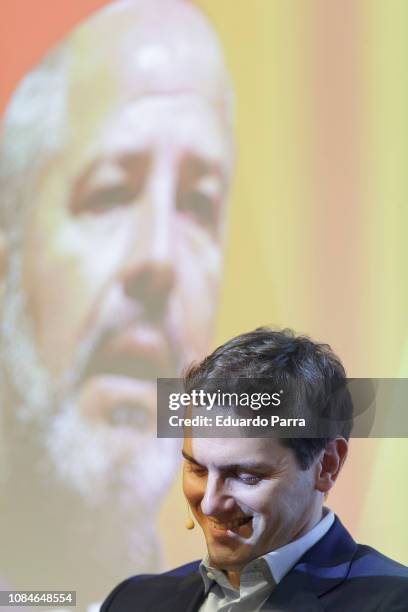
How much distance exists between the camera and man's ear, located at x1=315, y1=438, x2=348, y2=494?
1433 millimetres

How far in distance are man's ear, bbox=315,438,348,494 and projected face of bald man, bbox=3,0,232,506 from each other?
25.8 inches

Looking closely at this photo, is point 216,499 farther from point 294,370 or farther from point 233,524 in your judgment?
point 294,370

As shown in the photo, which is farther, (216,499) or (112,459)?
(112,459)

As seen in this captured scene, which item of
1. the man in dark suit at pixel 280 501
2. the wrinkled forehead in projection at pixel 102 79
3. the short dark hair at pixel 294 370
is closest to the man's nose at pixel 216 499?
the man in dark suit at pixel 280 501

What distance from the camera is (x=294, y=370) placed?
142cm

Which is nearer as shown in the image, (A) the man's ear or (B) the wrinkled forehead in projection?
(A) the man's ear

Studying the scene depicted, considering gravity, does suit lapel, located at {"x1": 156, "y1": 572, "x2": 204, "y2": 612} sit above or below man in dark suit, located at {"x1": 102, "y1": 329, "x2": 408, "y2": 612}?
below

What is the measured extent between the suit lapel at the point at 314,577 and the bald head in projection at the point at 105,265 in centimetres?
66

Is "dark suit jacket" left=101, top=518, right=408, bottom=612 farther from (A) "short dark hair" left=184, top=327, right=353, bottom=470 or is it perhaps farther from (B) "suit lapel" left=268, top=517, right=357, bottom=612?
(A) "short dark hair" left=184, top=327, right=353, bottom=470

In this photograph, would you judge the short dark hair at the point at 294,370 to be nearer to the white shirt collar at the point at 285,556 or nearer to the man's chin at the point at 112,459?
the white shirt collar at the point at 285,556

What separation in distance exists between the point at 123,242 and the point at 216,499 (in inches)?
33.0

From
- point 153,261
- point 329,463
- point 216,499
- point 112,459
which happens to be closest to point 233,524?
point 216,499

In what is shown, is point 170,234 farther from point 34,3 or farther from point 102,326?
point 34,3

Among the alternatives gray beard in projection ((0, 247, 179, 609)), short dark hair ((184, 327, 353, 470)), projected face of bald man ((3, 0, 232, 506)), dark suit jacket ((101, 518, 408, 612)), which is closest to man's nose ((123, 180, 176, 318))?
projected face of bald man ((3, 0, 232, 506))
